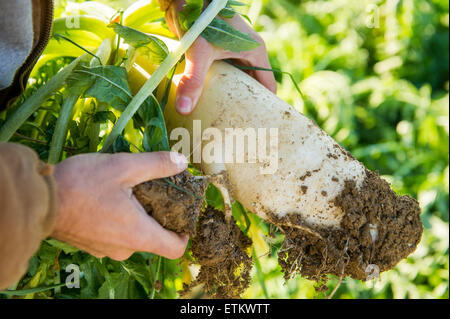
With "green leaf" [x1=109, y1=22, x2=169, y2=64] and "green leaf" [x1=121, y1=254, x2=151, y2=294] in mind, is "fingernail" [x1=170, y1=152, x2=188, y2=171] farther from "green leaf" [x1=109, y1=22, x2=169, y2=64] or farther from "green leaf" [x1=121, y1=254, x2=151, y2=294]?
"green leaf" [x1=121, y1=254, x2=151, y2=294]

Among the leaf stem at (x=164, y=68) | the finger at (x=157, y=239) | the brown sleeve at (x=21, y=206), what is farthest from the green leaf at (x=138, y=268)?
the brown sleeve at (x=21, y=206)

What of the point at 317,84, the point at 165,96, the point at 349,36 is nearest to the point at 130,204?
the point at 165,96

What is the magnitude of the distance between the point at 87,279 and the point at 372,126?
7.39 feet

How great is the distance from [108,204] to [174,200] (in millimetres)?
185

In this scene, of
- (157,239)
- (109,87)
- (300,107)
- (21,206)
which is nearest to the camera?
(21,206)

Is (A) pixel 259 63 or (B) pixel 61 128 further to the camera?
(A) pixel 259 63

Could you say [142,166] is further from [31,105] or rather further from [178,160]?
[31,105]

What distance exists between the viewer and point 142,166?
86 cm

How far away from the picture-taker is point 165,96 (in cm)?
114

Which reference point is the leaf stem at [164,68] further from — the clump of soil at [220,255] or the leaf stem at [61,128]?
the clump of soil at [220,255]

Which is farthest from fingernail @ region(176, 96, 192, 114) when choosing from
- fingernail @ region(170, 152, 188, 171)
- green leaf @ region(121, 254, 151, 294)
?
green leaf @ region(121, 254, 151, 294)

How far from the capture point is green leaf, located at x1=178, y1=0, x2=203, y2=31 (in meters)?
1.11

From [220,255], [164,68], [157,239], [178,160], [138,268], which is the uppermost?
[164,68]

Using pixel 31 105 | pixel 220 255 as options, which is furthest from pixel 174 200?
pixel 31 105
